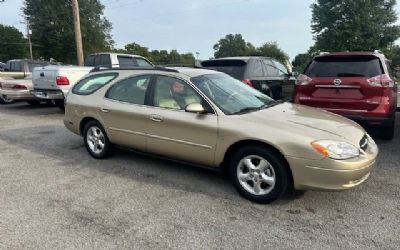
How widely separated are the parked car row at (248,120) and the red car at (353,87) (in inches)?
0.6

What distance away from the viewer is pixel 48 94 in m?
10.3

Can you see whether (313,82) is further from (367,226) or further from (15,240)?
(15,240)

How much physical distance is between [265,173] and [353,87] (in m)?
2.99

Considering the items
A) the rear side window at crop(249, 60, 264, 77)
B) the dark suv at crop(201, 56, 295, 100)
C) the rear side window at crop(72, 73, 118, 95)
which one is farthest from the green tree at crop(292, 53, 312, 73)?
the rear side window at crop(72, 73, 118, 95)

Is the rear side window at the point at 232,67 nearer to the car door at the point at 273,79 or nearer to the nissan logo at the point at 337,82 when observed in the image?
the car door at the point at 273,79

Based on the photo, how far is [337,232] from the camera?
3592mm

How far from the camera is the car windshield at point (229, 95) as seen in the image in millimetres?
4734

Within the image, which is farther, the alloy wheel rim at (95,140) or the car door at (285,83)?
the car door at (285,83)

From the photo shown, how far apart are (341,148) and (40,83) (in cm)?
884

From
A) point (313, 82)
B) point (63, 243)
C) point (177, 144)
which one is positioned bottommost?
point (63, 243)

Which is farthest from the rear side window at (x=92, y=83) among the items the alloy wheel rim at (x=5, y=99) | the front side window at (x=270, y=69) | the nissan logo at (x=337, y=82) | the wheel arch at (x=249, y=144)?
the alloy wheel rim at (x=5, y=99)

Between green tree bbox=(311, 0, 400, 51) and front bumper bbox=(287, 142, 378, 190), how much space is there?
41.9 m

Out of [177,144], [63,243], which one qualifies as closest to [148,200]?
[177,144]

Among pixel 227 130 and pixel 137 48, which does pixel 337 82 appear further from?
pixel 137 48
